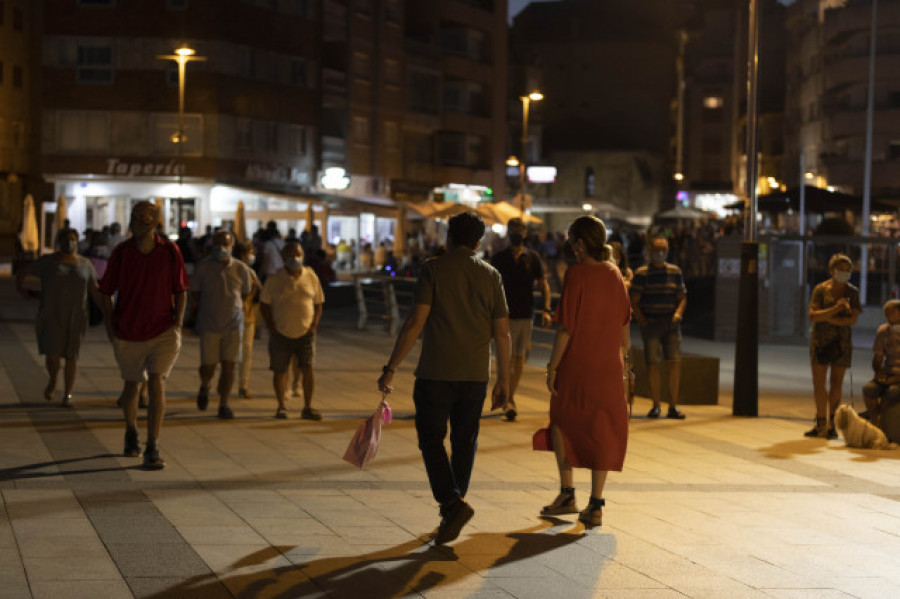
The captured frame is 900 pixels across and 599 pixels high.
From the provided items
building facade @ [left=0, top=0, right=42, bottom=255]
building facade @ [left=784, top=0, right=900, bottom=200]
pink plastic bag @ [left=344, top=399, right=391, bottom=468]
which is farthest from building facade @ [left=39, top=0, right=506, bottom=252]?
pink plastic bag @ [left=344, top=399, right=391, bottom=468]

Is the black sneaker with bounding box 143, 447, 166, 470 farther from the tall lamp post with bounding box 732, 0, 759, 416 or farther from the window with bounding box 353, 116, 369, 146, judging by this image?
the window with bounding box 353, 116, 369, 146

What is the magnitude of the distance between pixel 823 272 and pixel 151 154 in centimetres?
3179

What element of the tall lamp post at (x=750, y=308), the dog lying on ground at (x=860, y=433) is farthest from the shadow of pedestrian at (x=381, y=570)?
the tall lamp post at (x=750, y=308)

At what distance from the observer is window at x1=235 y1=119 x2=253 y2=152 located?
Answer: 2127 inches

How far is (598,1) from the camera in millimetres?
112438

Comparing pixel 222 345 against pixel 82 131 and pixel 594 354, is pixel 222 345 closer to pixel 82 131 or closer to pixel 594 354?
pixel 594 354

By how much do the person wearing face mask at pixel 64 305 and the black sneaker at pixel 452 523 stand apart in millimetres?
6845

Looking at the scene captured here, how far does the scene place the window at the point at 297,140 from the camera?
5769 centimetres

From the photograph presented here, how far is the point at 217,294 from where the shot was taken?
13.5m

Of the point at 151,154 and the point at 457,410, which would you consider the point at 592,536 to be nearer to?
the point at 457,410

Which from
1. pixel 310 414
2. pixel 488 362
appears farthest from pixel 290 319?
pixel 488 362

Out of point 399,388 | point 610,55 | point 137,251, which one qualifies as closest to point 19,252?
point 399,388

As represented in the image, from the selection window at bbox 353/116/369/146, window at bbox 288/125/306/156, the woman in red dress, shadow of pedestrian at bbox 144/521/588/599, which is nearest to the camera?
shadow of pedestrian at bbox 144/521/588/599

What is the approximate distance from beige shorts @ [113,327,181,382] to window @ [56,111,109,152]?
144 feet
